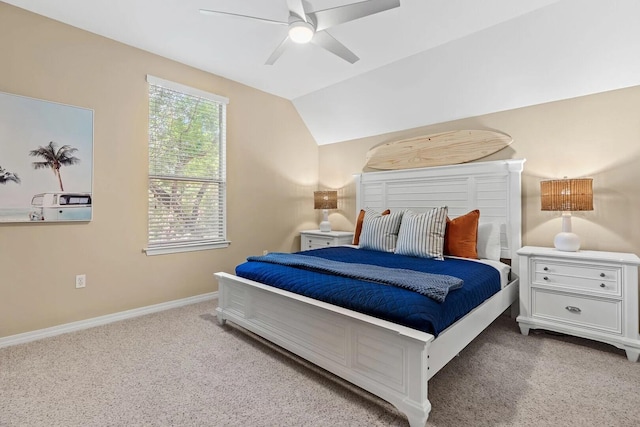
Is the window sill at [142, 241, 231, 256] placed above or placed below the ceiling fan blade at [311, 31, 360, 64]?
below

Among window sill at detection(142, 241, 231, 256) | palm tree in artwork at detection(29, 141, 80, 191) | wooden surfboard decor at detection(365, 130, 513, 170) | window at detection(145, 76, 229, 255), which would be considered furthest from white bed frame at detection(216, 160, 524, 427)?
palm tree in artwork at detection(29, 141, 80, 191)

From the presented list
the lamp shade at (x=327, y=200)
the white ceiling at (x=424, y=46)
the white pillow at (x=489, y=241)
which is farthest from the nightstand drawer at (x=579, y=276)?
the lamp shade at (x=327, y=200)

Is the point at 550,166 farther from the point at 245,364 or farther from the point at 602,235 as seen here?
the point at 245,364

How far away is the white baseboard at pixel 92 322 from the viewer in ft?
8.42

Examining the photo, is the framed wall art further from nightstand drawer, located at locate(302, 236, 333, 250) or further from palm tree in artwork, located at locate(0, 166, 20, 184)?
nightstand drawer, located at locate(302, 236, 333, 250)

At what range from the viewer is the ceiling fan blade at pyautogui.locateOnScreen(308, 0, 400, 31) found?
6.30 feet

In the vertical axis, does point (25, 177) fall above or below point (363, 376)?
above

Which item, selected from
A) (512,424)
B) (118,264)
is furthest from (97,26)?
(512,424)

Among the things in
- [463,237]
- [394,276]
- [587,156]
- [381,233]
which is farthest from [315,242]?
[587,156]

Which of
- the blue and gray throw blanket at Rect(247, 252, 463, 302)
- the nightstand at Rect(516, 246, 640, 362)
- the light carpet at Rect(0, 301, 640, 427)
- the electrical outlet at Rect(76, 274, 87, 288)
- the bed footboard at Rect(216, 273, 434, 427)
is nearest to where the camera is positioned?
the bed footboard at Rect(216, 273, 434, 427)

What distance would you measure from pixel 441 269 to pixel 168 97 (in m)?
3.26

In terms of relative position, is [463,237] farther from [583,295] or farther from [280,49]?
[280,49]

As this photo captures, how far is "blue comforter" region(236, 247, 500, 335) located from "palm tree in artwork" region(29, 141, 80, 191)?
1.76 metres

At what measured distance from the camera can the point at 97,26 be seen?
9.20 ft
